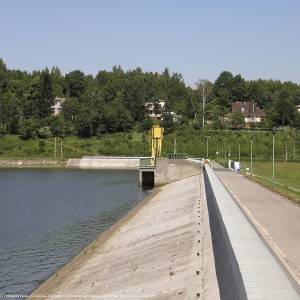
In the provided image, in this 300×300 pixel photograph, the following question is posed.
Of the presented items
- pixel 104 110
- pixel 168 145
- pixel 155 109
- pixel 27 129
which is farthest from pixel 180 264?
pixel 155 109

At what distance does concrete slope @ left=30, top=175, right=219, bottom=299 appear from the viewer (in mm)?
20344

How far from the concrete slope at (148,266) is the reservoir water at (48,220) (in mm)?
1409

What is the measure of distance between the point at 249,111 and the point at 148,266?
560ft

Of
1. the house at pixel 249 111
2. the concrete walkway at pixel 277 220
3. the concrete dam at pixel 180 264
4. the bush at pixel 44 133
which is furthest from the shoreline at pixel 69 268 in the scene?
the house at pixel 249 111

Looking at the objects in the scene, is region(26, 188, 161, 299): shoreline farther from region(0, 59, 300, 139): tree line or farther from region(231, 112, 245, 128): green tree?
region(231, 112, 245, 128): green tree

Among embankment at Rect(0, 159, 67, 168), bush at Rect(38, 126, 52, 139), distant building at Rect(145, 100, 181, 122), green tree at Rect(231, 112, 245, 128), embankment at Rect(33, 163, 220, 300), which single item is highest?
distant building at Rect(145, 100, 181, 122)

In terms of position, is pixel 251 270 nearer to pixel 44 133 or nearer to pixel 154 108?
pixel 44 133

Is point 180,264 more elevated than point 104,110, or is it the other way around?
point 104,110

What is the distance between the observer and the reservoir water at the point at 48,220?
93.2ft

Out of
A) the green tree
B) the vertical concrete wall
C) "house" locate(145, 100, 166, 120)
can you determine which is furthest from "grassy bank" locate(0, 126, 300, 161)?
the vertical concrete wall

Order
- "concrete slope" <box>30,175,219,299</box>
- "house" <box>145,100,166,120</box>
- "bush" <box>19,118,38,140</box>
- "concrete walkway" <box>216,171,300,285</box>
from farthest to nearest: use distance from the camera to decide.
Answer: "house" <box>145,100,166,120</box>, "bush" <box>19,118,38,140</box>, "concrete slope" <box>30,175,219,299</box>, "concrete walkway" <box>216,171,300,285</box>

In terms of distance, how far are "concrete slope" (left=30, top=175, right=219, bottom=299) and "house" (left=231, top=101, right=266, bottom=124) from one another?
5985 inches

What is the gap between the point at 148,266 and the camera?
973 inches

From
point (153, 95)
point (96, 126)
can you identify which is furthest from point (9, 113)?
point (153, 95)
